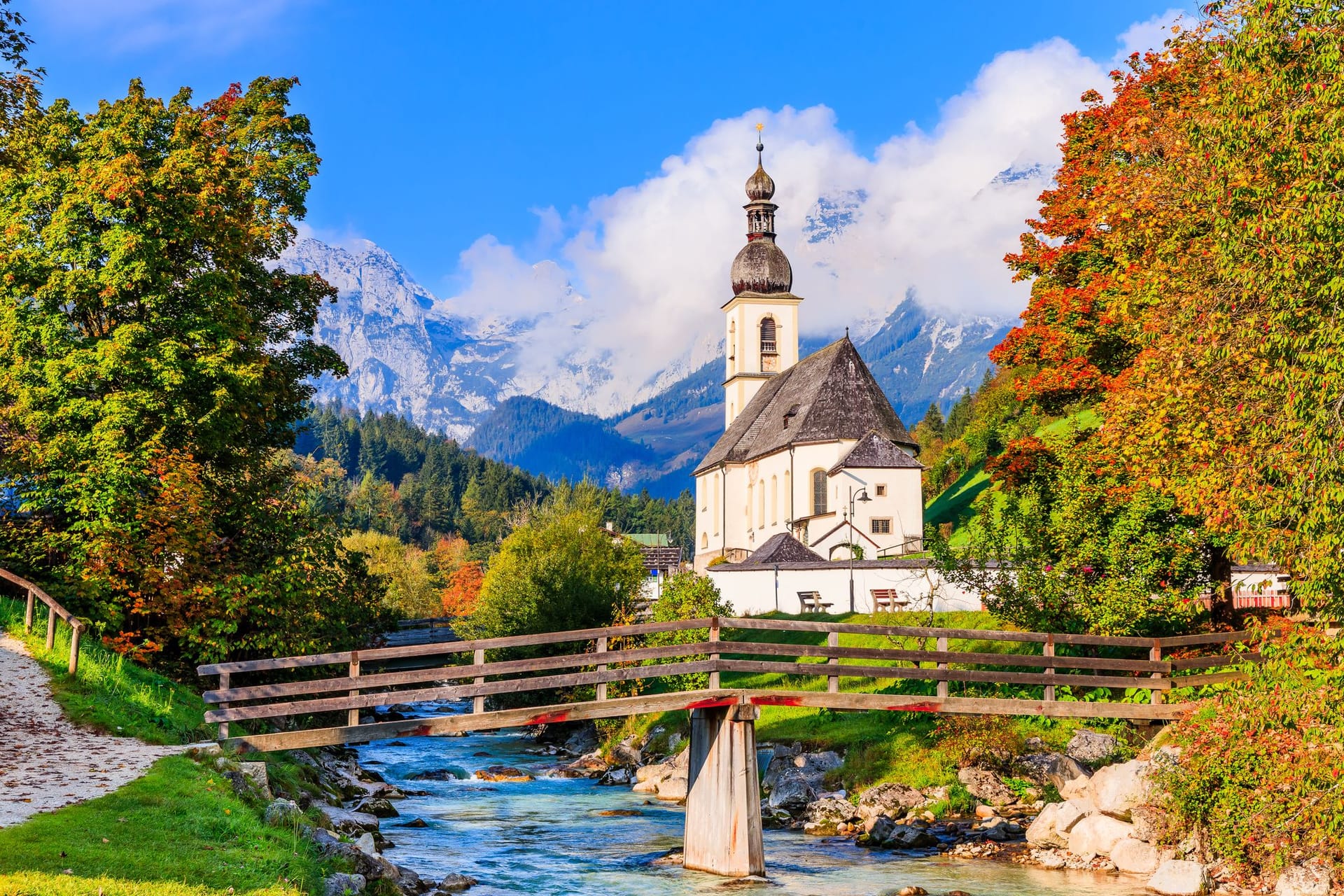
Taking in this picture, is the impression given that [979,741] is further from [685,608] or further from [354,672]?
[685,608]

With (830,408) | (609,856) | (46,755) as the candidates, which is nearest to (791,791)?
(609,856)

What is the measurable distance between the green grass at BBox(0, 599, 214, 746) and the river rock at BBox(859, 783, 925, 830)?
43.0 ft

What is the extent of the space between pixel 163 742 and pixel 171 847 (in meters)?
5.84

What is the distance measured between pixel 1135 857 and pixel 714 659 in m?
7.71

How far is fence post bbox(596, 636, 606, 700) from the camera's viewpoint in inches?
809

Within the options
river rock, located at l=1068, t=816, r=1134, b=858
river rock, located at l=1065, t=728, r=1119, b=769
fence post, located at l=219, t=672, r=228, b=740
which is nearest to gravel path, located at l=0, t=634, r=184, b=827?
fence post, located at l=219, t=672, r=228, b=740

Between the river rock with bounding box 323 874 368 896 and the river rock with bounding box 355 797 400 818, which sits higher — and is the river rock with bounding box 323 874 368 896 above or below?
above

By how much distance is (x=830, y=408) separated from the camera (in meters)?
70.9

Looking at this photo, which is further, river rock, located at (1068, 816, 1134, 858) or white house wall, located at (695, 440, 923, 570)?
white house wall, located at (695, 440, 923, 570)

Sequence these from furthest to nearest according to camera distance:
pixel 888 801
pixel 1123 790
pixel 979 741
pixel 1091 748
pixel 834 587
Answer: pixel 834 587
pixel 979 741
pixel 1091 748
pixel 888 801
pixel 1123 790

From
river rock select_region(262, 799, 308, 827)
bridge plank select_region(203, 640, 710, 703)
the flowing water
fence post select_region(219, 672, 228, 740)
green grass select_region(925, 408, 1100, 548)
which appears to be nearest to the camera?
river rock select_region(262, 799, 308, 827)

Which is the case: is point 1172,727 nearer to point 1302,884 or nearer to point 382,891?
point 1302,884

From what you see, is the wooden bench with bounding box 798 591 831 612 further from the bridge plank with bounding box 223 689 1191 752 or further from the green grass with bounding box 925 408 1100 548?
the green grass with bounding box 925 408 1100 548

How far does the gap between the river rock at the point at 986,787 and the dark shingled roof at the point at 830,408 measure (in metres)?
42.7
